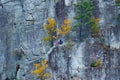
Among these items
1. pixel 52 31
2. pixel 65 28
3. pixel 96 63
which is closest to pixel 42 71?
pixel 52 31

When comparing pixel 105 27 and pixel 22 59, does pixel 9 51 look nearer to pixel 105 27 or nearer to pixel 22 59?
pixel 22 59

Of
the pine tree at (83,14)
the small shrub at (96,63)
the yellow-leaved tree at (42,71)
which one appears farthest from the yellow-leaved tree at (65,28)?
the small shrub at (96,63)

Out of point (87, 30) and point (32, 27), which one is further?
point (32, 27)

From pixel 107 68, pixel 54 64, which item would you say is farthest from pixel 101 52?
pixel 54 64

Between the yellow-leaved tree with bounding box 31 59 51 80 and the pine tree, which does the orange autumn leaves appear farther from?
the yellow-leaved tree with bounding box 31 59 51 80

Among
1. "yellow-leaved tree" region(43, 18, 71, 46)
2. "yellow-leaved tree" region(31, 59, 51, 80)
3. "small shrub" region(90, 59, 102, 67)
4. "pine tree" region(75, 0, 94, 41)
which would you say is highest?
"pine tree" region(75, 0, 94, 41)

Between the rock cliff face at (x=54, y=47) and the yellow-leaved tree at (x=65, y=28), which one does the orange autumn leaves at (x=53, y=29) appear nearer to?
the yellow-leaved tree at (x=65, y=28)

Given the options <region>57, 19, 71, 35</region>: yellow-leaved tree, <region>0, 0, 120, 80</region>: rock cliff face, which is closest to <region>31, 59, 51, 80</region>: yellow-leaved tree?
<region>0, 0, 120, 80</region>: rock cliff face

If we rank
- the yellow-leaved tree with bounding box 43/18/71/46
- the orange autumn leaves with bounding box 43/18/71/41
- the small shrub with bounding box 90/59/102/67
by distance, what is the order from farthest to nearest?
the yellow-leaved tree with bounding box 43/18/71/46
the orange autumn leaves with bounding box 43/18/71/41
the small shrub with bounding box 90/59/102/67
